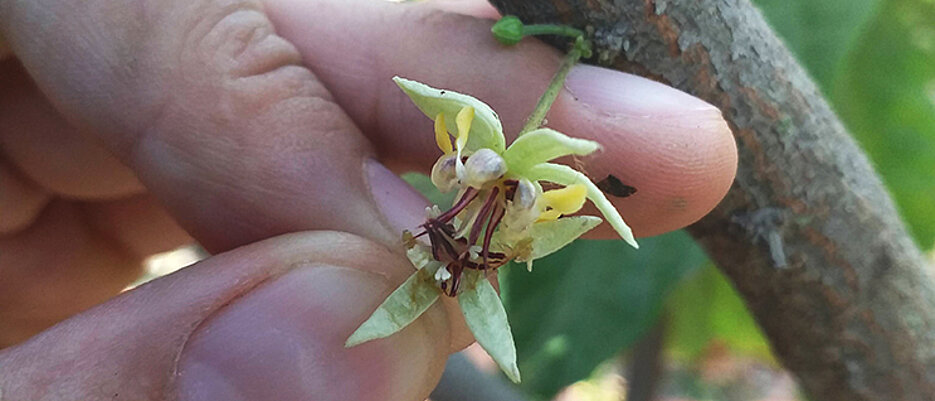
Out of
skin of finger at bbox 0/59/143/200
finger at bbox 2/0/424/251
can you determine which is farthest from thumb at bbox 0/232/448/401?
skin of finger at bbox 0/59/143/200

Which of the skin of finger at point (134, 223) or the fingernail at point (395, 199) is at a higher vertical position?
the fingernail at point (395, 199)

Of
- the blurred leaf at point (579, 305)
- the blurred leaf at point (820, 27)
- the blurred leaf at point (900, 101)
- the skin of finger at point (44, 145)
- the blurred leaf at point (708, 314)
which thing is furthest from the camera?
the blurred leaf at point (708, 314)

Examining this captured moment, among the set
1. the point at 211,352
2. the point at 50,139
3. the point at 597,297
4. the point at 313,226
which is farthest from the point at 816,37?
the point at 50,139

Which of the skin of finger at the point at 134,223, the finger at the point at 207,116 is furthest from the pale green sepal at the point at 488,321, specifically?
the skin of finger at the point at 134,223

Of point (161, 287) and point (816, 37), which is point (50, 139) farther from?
point (816, 37)

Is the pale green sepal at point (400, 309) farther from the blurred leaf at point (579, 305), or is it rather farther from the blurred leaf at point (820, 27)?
the blurred leaf at point (820, 27)

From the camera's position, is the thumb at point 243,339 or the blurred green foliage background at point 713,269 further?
the blurred green foliage background at point 713,269

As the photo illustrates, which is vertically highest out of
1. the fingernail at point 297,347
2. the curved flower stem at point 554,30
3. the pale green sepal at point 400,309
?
the curved flower stem at point 554,30
